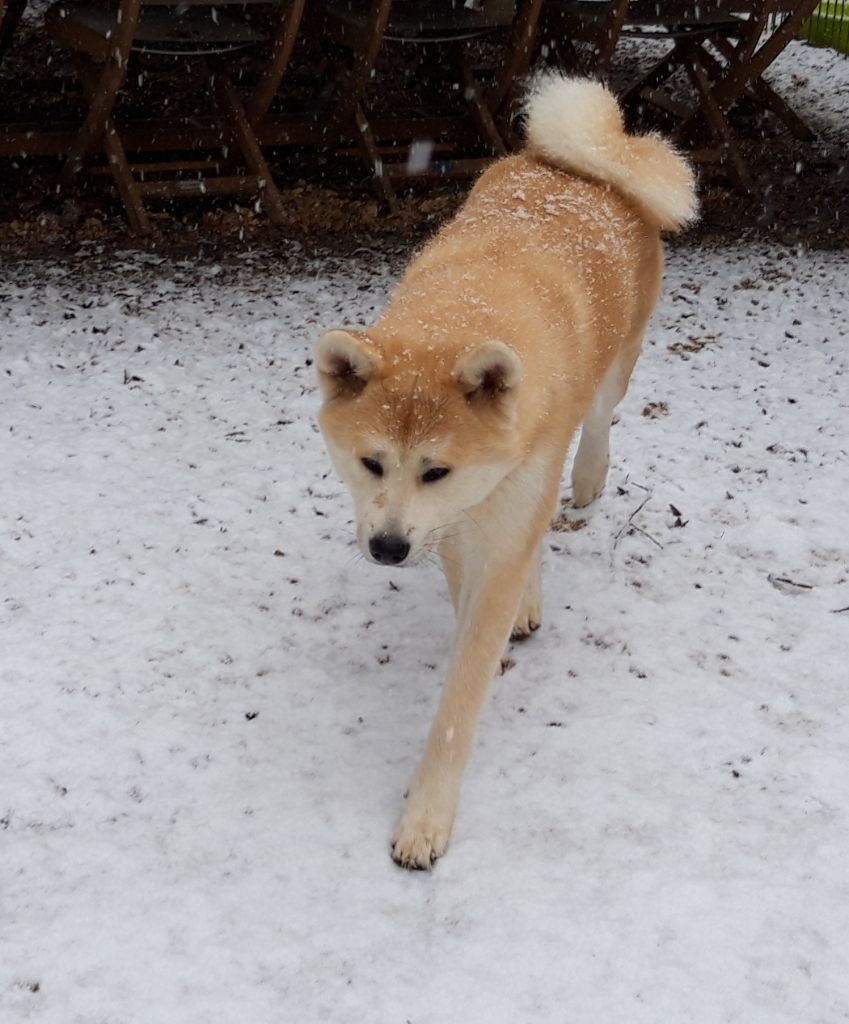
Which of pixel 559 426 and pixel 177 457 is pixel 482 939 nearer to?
pixel 559 426

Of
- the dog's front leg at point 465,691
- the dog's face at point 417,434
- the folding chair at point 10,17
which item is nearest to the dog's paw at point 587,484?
the dog's front leg at point 465,691

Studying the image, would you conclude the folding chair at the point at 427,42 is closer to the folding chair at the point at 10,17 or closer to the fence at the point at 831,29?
the folding chair at the point at 10,17

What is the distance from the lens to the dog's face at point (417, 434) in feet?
7.83

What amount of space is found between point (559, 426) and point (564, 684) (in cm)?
84

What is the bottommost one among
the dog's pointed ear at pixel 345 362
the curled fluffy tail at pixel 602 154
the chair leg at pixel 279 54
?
the chair leg at pixel 279 54

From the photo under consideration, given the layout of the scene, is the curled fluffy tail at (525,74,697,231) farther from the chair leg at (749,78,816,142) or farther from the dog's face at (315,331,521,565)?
the chair leg at (749,78,816,142)

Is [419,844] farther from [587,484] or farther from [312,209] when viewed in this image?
[312,209]

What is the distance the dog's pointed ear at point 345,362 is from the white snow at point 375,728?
0.99 m

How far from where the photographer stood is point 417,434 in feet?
7.84

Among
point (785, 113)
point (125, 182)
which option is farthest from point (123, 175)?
point (785, 113)

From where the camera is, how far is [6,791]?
270 centimetres

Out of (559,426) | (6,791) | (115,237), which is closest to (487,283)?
(559,426)

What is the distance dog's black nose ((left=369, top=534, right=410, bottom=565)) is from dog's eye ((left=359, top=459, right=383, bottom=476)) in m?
0.17

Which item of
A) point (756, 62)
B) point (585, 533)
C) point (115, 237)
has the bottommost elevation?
point (115, 237)
